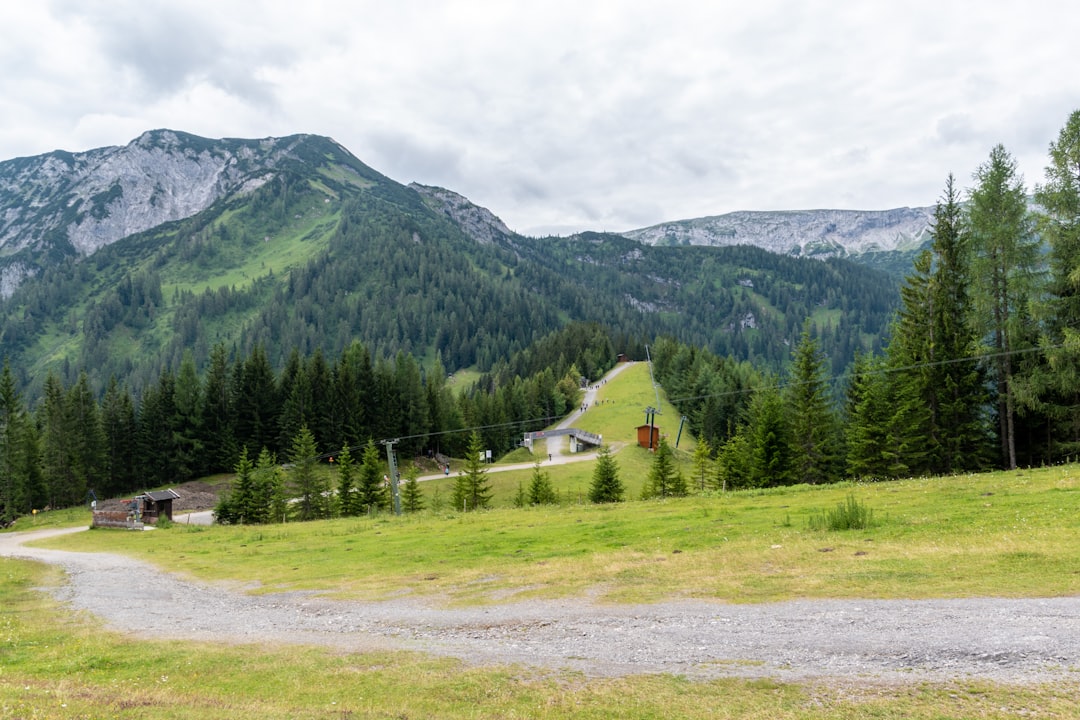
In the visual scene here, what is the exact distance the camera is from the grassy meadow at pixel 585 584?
8.95 m

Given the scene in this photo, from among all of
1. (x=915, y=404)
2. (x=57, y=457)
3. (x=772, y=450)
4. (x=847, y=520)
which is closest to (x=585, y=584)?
(x=847, y=520)

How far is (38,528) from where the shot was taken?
5534 cm

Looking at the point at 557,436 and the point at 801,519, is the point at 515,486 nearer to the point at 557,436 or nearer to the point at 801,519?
the point at 557,436

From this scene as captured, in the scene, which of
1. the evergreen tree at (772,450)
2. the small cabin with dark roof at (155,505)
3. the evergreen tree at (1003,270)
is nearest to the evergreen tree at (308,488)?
the small cabin with dark roof at (155,505)

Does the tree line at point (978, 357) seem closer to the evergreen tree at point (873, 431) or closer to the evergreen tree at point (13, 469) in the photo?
the evergreen tree at point (873, 431)

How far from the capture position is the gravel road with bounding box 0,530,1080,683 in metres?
9.41

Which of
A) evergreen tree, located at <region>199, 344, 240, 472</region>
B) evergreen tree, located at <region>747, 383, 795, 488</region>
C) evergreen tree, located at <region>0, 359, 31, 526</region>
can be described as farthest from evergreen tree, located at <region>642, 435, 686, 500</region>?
evergreen tree, located at <region>0, 359, 31, 526</region>

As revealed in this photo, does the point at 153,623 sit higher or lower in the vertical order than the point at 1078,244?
lower

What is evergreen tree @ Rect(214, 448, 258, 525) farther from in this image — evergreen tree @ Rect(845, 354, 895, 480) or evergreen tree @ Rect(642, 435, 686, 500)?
evergreen tree @ Rect(845, 354, 895, 480)

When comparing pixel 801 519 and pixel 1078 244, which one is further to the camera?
pixel 1078 244

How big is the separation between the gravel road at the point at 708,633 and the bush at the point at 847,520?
28.2ft

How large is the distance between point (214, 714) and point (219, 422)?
286ft

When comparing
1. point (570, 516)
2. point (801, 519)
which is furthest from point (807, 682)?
point (570, 516)

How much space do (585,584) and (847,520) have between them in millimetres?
10259
